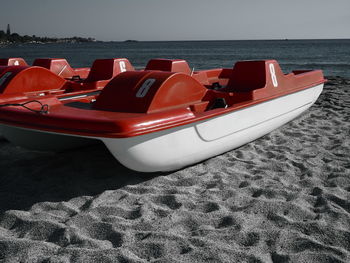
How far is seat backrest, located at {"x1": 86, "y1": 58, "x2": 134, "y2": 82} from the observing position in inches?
235

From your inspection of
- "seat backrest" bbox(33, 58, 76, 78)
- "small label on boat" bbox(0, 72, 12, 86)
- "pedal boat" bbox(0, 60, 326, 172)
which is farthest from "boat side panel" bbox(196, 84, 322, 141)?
"seat backrest" bbox(33, 58, 76, 78)

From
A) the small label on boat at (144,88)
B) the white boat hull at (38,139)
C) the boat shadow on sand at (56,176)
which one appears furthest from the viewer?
the white boat hull at (38,139)

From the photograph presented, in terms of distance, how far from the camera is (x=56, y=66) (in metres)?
6.73

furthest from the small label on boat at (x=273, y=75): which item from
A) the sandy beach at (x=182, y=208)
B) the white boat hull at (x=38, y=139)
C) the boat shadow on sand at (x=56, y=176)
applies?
the white boat hull at (x=38, y=139)

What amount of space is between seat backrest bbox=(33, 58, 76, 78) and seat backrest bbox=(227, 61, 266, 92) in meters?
3.36

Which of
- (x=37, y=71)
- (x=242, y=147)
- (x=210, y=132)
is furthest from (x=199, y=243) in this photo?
(x=37, y=71)

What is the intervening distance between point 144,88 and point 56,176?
1.16 metres

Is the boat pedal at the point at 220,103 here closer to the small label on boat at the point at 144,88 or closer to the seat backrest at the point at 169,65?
the small label on boat at the point at 144,88

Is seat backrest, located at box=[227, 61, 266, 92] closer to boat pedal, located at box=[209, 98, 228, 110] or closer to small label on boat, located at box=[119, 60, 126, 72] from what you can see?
boat pedal, located at box=[209, 98, 228, 110]

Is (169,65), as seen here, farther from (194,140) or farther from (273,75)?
(194,140)

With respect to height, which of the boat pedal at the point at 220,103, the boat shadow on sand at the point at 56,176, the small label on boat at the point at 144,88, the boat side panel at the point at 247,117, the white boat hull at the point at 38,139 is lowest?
the boat shadow on sand at the point at 56,176

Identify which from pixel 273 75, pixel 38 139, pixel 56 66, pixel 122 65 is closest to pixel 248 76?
pixel 273 75

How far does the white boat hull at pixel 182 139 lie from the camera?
3.00 meters

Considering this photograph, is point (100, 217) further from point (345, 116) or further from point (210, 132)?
point (345, 116)
